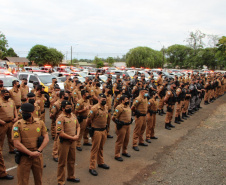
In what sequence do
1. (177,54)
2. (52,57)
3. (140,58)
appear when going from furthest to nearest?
(177,54) < (140,58) < (52,57)

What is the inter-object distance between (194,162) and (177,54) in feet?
254

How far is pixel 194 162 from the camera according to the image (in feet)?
19.6

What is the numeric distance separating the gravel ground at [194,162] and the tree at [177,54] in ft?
232

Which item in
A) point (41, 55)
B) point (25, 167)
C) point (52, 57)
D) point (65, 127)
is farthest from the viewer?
point (52, 57)

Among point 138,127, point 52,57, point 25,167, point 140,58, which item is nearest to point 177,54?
point 140,58

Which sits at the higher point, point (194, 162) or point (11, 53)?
point (11, 53)

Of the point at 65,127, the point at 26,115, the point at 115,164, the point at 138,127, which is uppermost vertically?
the point at 26,115

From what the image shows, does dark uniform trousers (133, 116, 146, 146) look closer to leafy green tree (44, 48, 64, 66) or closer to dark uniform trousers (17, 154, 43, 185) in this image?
dark uniform trousers (17, 154, 43, 185)

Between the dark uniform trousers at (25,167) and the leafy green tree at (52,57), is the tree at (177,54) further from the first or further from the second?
the dark uniform trousers at (25,167)

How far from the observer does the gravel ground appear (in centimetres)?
503

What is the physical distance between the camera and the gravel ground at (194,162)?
16.5ft

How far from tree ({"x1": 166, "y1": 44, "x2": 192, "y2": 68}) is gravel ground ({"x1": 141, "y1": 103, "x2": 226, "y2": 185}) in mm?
70566

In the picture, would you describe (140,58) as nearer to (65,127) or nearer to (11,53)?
(65,127)

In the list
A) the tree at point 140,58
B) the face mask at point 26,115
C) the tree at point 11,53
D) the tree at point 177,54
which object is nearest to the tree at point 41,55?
the tree at point 140,58
